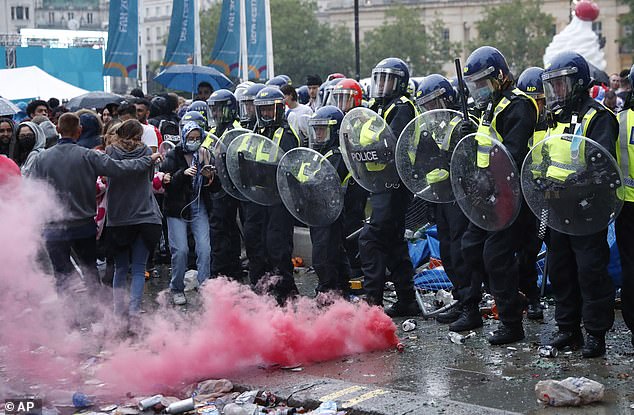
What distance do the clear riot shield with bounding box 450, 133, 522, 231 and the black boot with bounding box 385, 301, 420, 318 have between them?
1.68 metres

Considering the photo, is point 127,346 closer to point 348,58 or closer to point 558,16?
point 348,58

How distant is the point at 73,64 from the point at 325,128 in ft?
78.3

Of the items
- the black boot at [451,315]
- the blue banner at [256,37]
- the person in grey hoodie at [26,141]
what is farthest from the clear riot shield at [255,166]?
the blue banner at [256,37]

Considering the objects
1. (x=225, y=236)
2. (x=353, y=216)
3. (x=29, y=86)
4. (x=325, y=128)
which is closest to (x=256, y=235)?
(x=225, y=236)

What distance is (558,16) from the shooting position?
95.5m

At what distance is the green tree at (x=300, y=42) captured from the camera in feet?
282

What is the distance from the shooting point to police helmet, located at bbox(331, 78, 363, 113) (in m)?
9.90

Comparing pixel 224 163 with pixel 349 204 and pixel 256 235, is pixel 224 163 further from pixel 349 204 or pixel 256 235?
pixel 349 204

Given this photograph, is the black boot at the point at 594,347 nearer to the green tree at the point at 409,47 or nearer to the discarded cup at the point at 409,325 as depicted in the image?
the discarded cup at the point at 409,325

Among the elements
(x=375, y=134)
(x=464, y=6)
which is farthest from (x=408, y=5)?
(x=375, y=134)

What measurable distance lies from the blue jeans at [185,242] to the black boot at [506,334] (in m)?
3.51

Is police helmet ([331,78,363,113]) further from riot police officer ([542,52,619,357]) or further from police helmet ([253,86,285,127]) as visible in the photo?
riot police officer ([542,52,619,357])

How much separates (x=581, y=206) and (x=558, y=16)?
304 feet

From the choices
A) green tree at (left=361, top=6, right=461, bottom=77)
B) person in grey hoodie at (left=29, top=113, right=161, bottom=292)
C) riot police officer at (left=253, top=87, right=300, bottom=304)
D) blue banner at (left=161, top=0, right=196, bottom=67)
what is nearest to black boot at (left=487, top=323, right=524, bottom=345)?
riot police officer at (left=253, top=87, right=300, bottom=304)
